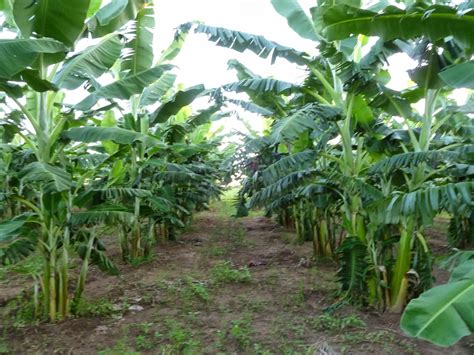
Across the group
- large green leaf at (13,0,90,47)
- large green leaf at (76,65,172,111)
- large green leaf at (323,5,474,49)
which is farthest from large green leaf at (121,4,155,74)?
large green leaf at (323,5,474,49)

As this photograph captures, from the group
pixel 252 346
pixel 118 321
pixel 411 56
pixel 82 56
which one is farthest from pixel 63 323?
pixel 411 56

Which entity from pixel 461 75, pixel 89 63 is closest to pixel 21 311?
pixel 89 63

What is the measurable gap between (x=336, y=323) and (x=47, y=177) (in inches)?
121

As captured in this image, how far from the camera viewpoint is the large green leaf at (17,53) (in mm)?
3275

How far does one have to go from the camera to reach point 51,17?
12.6 feet

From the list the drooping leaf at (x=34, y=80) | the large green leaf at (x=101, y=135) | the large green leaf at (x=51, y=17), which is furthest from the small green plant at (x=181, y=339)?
the large green leaf at (x=51, y=17)

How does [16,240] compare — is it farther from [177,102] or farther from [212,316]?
[177,102]

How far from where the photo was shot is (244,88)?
17.9 ft

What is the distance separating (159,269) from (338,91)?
3670mm

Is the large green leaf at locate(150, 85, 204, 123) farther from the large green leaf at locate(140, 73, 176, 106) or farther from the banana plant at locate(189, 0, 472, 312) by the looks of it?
the large green leaf at locate(140, 73, 176, 106)

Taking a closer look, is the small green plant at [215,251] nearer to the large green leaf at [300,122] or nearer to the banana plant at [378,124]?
the banana plant at [378,124]

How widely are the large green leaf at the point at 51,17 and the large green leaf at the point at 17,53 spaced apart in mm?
513

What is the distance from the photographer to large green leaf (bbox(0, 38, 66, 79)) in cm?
328

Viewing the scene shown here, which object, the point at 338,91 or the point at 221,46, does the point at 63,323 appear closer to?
the point at 221,46
